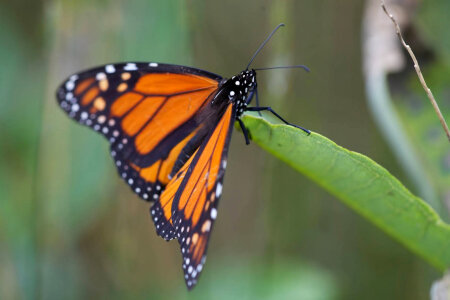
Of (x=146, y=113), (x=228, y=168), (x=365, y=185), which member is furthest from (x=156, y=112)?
(x=228, y=168)

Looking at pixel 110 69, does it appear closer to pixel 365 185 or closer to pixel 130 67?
pixel 130 67

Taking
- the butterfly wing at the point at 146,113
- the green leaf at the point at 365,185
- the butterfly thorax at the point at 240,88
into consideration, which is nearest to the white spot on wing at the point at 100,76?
the butterfly wing at the point at 146,113

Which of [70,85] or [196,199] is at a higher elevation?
[70,85]

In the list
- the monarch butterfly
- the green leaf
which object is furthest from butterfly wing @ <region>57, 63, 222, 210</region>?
the green leaf

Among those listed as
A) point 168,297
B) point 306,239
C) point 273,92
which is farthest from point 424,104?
point 168,297

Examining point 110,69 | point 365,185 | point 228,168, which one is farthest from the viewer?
point 228,168

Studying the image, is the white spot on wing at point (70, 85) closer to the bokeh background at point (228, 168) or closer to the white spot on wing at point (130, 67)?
the white spot on wing at point (130, 67)

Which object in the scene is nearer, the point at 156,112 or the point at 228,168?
the point at 156,112

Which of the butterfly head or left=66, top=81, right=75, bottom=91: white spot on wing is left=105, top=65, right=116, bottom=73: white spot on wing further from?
the butterfly head
